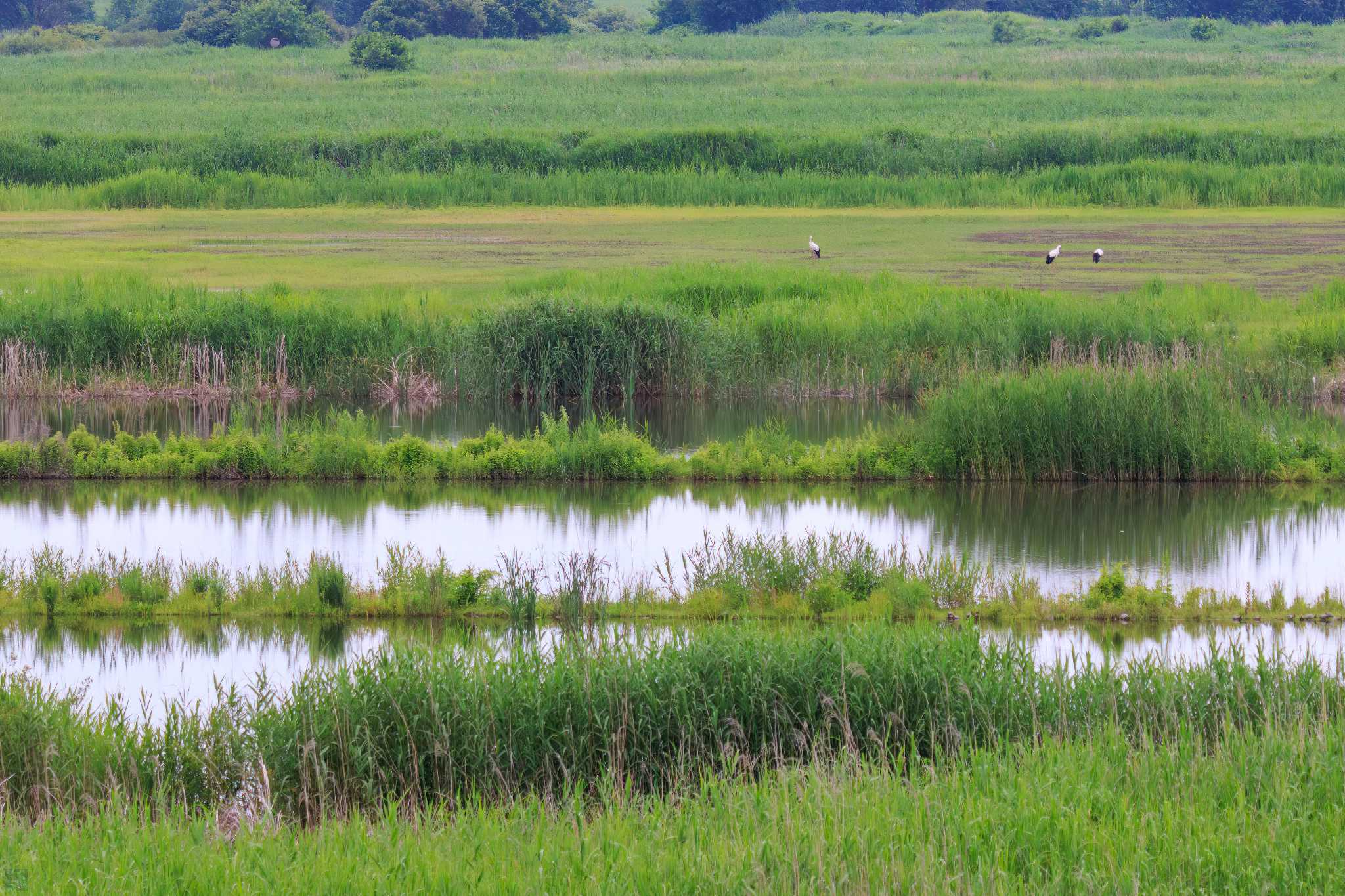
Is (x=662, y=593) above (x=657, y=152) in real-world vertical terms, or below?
below

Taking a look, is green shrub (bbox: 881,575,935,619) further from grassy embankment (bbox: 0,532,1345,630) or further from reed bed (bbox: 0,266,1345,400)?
reed bed (bbox: 0,266,1345,400)

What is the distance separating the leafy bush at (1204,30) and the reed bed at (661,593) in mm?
78605

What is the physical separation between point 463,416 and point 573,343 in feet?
6.83

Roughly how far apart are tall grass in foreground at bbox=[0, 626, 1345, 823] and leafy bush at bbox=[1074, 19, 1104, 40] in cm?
8287

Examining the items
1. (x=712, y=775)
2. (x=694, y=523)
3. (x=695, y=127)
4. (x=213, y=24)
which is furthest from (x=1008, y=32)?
(x=712, y=775)

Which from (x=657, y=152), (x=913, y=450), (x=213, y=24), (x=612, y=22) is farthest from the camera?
(x=612, y=22)

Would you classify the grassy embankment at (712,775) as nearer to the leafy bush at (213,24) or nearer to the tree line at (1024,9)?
the leafy bush at (213,24)

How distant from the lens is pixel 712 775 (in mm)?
8094

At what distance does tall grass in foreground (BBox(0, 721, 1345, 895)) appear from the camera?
21.4ft

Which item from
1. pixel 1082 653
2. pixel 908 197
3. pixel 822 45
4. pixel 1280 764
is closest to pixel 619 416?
pixel 1082 653

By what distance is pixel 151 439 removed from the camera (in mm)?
19938

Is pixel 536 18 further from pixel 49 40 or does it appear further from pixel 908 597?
pixel 908 597

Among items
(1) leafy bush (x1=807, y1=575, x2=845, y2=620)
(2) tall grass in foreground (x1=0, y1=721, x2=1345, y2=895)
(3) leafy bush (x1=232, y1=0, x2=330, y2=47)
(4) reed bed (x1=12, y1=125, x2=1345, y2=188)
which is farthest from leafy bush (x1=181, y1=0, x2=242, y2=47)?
(2) tall grass in foreground (x1=0, y1=721, x2=1345, y2=895)

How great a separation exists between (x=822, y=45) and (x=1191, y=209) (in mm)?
43065
